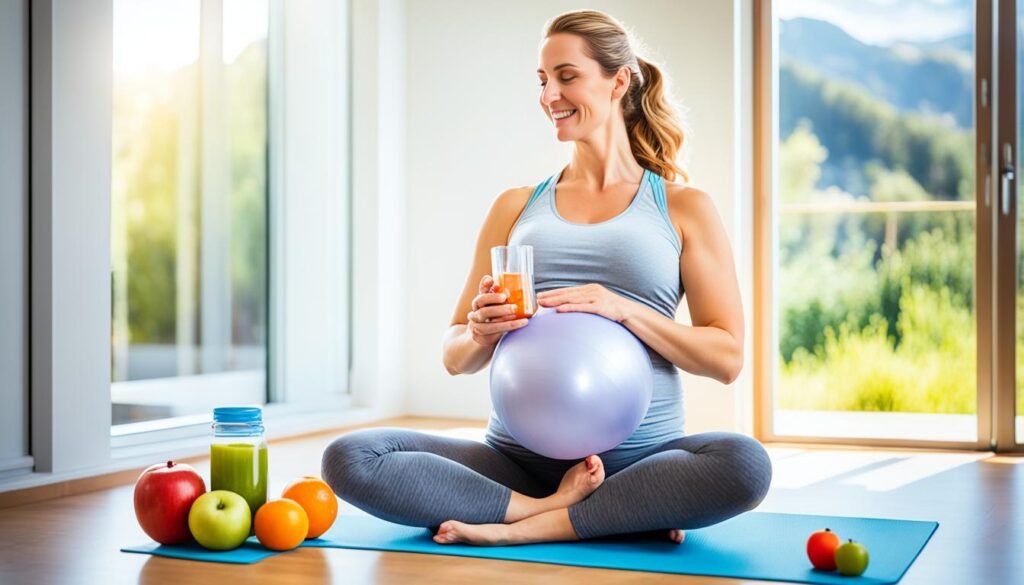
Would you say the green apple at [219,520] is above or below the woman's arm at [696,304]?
below

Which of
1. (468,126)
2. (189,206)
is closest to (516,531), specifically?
(189,206)

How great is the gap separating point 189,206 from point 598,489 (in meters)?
2.60

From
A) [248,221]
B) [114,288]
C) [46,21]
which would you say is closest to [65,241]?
[46,21]

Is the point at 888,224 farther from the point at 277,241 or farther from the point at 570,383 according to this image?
the point at 570,383

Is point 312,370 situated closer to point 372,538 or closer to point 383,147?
point 383,147

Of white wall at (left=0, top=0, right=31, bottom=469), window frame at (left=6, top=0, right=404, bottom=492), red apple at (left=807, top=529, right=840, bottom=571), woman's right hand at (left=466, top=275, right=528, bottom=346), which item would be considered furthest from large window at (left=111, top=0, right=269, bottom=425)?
red apple at (left=807, top=529, right=840, bottom=571)

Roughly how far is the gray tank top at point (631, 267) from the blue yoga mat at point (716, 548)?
0.23 metres

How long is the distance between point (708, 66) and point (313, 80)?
1657mm

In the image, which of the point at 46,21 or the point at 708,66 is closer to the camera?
the point at 46,21

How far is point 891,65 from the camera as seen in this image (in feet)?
17.3

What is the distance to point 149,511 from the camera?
7.98ft

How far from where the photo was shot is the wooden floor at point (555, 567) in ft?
7.23

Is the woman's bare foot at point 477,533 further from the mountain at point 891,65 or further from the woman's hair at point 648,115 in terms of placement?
the mountain at point 891,65

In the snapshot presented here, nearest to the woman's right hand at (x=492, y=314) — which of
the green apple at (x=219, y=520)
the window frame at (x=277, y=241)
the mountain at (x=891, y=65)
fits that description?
the green apple at (x=219, y=520)
